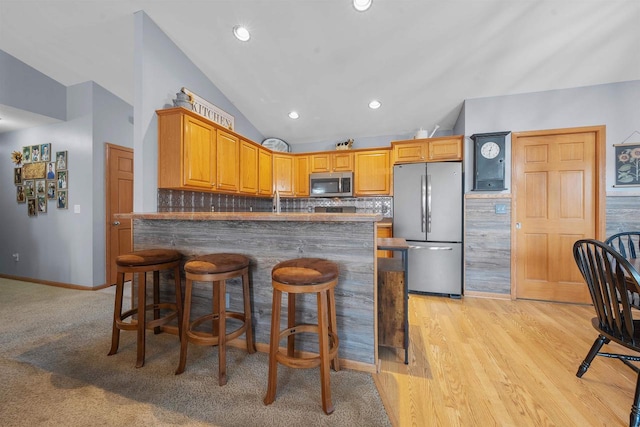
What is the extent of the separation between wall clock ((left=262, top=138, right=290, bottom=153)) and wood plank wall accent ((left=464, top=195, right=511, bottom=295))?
3.15 metres

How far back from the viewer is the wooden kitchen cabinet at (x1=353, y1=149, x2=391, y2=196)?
400cm

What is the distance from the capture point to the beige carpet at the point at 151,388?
1.30 m

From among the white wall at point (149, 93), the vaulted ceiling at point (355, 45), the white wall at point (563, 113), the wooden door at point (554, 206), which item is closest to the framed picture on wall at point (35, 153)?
the vaulted ceiling at point (355, 45)

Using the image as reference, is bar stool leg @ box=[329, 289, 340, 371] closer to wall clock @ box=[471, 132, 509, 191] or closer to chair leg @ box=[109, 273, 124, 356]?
chair leg @ box=[109, 273, 124, 356]

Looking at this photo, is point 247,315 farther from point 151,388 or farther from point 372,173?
point 372,173

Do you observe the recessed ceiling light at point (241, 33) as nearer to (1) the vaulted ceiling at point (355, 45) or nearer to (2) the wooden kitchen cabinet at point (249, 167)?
(1) the vaulted ceiling at point (355, 45)

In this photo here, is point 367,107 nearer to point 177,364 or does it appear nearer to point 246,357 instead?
point 246,357

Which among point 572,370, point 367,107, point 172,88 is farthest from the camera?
point 367,107

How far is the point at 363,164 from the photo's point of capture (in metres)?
4.10

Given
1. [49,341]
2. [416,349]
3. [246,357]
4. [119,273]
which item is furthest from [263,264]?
[49,341]

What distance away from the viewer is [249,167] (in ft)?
11.7

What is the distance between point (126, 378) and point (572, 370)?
3.02 m

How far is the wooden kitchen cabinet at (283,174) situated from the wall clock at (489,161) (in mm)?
2818

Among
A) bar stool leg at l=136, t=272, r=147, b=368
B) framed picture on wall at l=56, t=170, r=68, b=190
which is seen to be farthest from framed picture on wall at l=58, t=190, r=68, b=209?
bar stool leg at l=136, t=272, r=147, b=368
